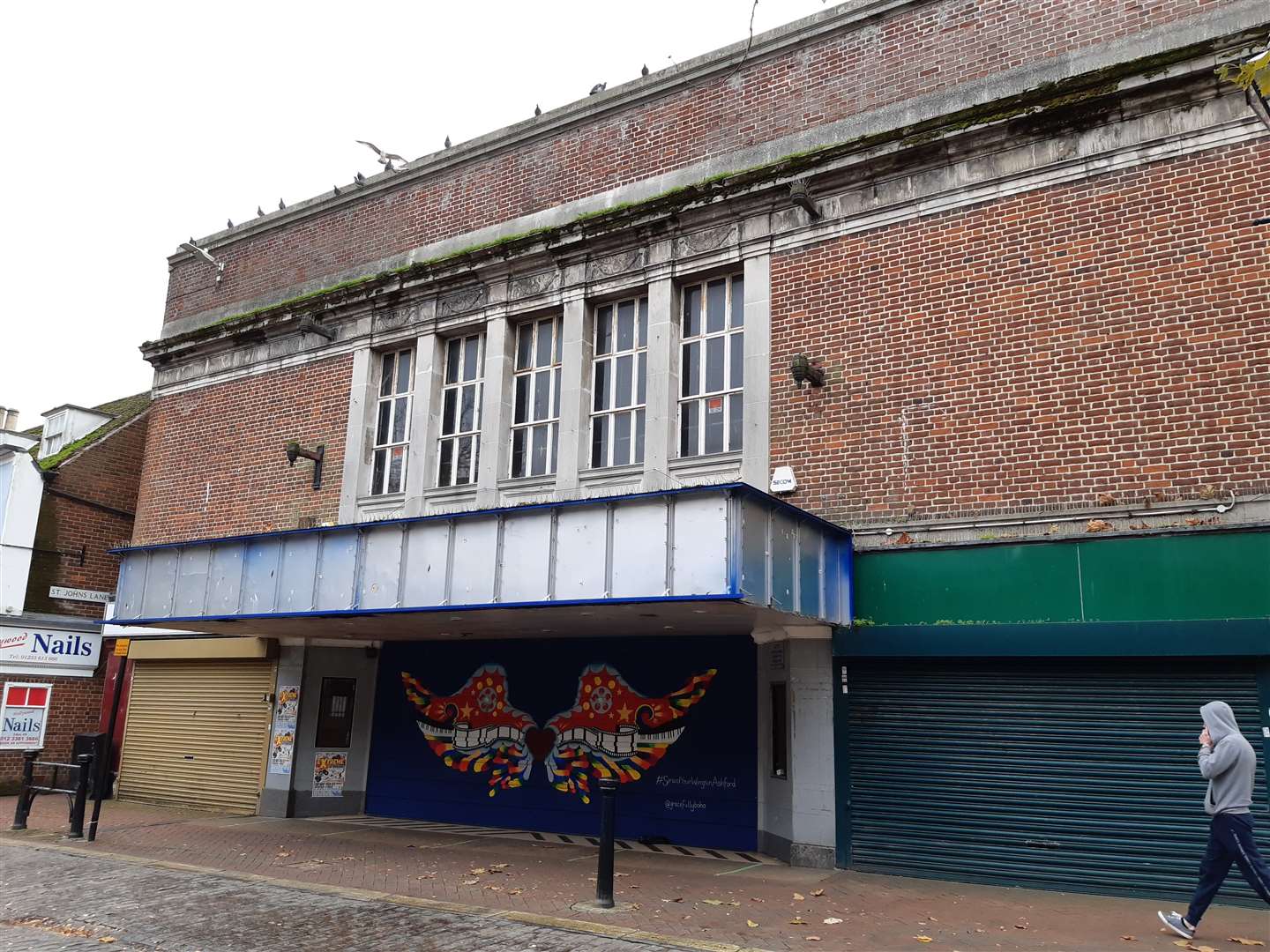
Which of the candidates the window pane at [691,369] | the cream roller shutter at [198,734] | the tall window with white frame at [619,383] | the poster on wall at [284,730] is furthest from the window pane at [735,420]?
the cream roller shutter at [198,734]

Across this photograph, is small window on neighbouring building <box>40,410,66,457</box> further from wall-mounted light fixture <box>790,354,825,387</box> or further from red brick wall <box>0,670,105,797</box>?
wall-mounted light fixture <box>790,354,825,387</box>

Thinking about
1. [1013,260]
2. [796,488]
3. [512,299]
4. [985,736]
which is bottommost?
[985,736]

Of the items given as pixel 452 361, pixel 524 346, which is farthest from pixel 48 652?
pixel 524 346

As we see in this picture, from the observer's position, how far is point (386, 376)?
16.1m

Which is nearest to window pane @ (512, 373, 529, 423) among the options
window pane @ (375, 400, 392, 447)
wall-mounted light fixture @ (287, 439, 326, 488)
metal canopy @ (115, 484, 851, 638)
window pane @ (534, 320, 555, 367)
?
window pane @ (534, 320, 555, 367)

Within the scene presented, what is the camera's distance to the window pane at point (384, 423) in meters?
15.7

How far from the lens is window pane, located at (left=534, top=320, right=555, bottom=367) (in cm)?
1441

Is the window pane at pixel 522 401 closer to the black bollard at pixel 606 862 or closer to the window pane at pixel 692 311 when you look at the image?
the window pane at pixel 692 311

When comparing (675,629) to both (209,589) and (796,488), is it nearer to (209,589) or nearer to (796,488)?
(796,488)

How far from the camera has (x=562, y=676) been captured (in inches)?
540

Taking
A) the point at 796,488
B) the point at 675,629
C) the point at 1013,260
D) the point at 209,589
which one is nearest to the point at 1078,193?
the point at 1013,260

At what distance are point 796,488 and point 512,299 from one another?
18.1 feet

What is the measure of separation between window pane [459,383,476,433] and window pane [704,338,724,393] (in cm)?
390

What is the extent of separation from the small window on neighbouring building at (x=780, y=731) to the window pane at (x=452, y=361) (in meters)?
6.99
